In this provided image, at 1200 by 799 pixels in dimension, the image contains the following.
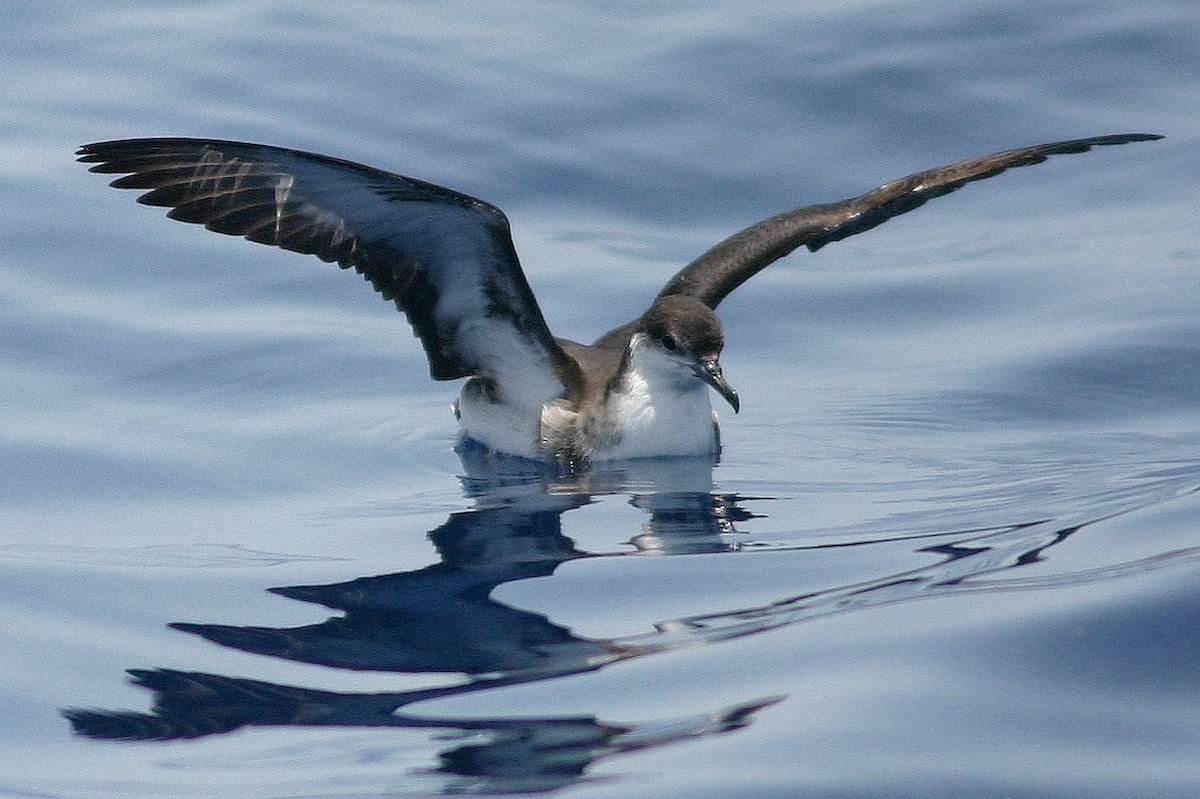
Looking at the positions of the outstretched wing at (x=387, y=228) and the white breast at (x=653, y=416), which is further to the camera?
the white breast at (x=653, y=416)

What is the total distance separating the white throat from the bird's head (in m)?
0.06

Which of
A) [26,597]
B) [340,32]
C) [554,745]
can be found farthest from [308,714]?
[340,32]

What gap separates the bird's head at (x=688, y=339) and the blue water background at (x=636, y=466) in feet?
1.39

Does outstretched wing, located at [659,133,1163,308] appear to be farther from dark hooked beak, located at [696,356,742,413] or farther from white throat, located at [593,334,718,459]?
dark hooked beak, located at [696,356,742,413]

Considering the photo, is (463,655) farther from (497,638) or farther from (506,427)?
(506,427)

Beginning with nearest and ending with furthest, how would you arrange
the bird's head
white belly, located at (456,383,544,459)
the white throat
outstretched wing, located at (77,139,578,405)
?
outstretched wing, located at (77,139,578,405) → the bird's head → the white throat → white belly, located at (456,383,544,459)

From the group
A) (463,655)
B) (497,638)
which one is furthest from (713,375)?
(463,655)

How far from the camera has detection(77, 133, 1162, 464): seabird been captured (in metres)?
7.13

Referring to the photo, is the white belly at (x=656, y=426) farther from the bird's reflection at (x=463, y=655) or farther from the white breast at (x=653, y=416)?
the bird's reflection at (x=463, y=655)

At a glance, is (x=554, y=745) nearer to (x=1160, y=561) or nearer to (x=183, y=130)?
(x=1160, y=561)

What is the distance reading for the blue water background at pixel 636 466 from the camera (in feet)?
14.5

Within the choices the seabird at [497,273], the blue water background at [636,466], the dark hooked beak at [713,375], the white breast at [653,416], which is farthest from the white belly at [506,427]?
the dark hooked beak at [713,375]

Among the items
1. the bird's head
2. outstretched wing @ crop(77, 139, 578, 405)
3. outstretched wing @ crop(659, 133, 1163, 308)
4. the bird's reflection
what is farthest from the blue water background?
outstretched wing @ crop(659, 133, 1163, 308)

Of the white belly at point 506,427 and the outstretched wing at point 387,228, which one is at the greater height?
the outstretched wing at point 387,228
